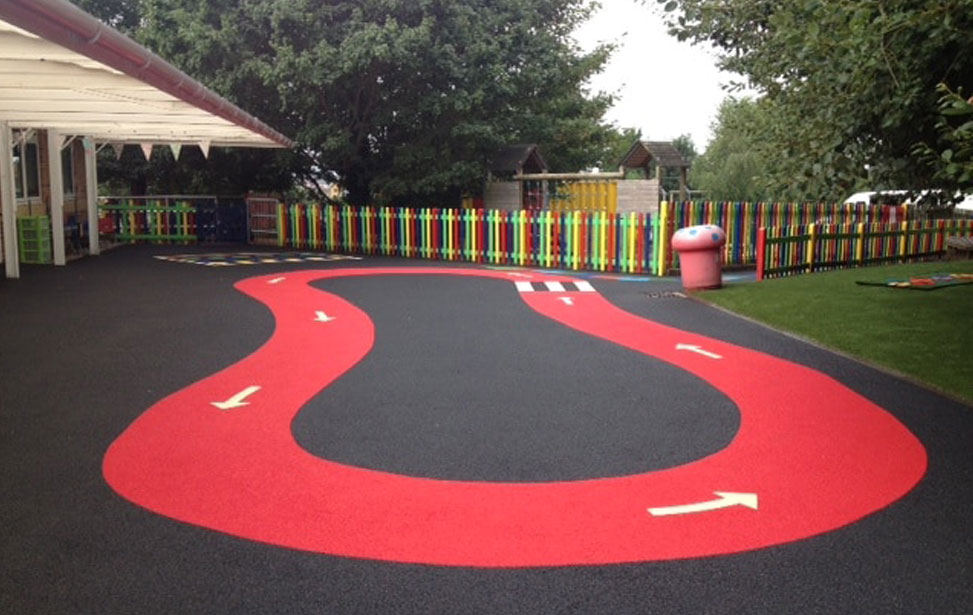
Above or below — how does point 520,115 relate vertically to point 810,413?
above

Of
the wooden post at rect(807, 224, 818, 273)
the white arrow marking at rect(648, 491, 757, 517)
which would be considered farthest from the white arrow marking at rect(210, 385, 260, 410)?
the wooden post at rect(807, 224, 818, 273)

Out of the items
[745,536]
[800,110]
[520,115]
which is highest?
[520,115]

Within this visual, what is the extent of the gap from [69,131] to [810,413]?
1835cm

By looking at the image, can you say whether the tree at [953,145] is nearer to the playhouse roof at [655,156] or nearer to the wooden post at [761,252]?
the wooden post at [761,252]

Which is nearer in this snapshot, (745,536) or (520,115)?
(745,536)

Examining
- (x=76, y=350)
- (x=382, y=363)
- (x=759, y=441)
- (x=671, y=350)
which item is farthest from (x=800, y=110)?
(x=76, y=350)

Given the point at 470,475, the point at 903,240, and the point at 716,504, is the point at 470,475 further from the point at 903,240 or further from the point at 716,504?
the point at 903,240

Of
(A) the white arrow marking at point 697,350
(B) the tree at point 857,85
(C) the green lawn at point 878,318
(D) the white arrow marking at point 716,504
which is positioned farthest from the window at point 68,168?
(D) the white arrow marking at point 716,504

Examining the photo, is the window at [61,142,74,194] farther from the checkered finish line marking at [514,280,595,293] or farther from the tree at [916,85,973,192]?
the tree at [916,85,973,192]

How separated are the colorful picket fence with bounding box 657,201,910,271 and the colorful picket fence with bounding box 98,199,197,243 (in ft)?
52.7

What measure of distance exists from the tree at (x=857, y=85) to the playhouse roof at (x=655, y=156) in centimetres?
1973

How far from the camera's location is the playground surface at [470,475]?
12.1 feet

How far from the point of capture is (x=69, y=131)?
1941 cm

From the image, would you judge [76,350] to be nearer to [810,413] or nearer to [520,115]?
[810,413]
